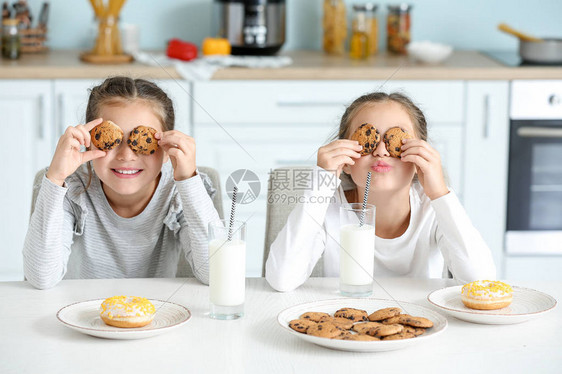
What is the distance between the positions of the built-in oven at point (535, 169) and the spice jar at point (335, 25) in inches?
29.4

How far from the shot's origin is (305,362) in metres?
1.08

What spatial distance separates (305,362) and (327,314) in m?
0.16

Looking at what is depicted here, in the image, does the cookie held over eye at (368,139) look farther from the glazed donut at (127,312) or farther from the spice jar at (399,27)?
the spice jar at (399,27)

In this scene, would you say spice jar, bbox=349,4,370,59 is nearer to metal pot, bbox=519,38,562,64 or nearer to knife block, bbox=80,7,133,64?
metal pot, bbox=519,38,562,64

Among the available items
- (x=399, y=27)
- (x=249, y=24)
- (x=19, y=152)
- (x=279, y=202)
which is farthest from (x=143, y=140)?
(x=399, y=27)

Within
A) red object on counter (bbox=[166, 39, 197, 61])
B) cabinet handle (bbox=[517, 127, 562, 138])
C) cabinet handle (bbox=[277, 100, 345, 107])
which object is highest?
red object on counter (bbox=[166, 39, 197, 61])

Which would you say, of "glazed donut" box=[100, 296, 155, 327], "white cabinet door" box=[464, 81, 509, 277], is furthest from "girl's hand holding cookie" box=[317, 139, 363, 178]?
"white cabinet door" box=[464, 81, 509, 277]

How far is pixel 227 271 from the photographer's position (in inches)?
48.6

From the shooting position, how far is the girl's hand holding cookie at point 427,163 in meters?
1.50

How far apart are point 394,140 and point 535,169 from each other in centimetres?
161

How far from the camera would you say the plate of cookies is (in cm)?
122

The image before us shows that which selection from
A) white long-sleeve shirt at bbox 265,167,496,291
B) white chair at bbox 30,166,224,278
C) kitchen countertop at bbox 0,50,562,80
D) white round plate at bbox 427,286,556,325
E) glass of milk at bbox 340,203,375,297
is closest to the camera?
white round plate at bbox 427,286,556,325

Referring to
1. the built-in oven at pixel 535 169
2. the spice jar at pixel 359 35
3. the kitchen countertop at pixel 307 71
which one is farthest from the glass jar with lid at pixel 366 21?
the built-in oven at pixel 535 169

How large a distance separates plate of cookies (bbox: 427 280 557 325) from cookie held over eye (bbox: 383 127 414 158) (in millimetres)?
313
